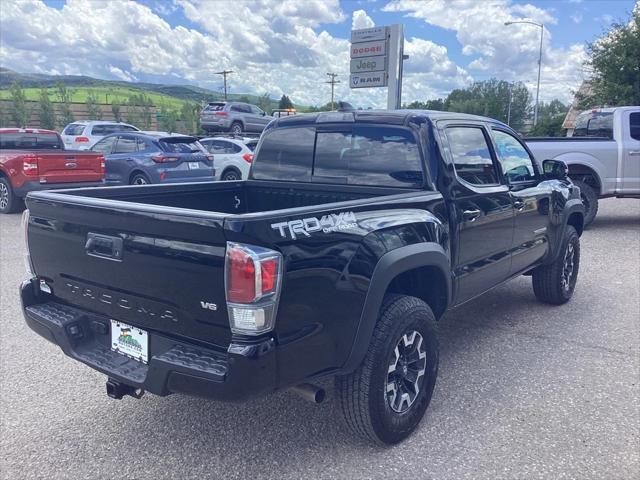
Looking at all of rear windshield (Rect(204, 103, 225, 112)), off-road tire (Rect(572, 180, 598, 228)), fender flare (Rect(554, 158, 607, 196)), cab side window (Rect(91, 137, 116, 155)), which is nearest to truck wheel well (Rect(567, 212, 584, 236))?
fender flare (Rect(554, 158, 607, 196))

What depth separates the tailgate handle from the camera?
2.66 m

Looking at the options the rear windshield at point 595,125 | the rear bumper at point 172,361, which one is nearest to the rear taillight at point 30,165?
the rear bumper at point 172,361

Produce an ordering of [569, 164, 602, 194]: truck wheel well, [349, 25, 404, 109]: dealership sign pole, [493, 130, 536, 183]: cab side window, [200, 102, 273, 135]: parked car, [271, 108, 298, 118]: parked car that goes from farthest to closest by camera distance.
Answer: [200, 102, 273, 135]: parked car, [349, 25, 404, 109]: dealership sign pole, [569, 164, 602, 194]: truck wheel well, [271, 108, 298, 118]: parked car, [493, 130, 536, 183]: cab side window

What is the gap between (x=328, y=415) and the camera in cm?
349

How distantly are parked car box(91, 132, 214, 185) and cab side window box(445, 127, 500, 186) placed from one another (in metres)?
8.42

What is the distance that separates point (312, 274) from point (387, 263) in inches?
21.1

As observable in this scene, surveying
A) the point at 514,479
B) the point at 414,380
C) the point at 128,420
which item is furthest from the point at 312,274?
the point at 128,420

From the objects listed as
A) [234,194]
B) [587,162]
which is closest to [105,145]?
[234,194]

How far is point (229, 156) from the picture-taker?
15289mm

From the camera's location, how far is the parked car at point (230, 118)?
25953 mm

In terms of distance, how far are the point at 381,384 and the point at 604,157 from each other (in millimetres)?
8797

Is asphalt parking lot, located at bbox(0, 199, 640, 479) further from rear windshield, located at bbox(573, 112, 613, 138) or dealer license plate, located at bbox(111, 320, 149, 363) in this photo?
rear windshield, located at bbox(573, 112, 613, 138)

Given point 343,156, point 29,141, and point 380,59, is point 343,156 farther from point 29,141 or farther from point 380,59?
point 380,59

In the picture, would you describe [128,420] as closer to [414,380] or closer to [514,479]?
[414,380]
